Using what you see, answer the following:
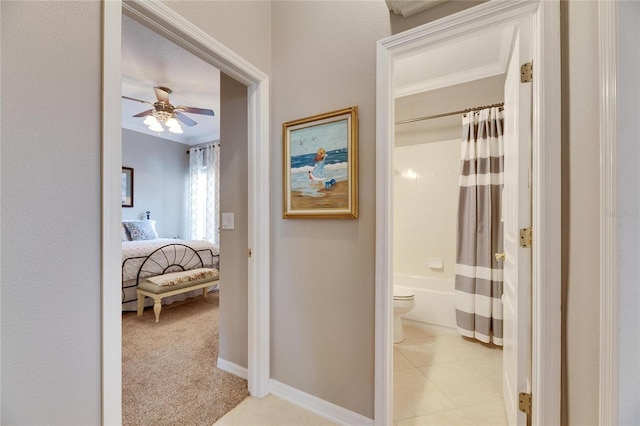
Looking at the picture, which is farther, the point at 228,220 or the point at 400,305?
the point at 400,305

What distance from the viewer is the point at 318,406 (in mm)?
1634

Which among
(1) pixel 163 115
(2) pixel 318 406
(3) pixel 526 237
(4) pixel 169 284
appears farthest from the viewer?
(1) pixel 163 115

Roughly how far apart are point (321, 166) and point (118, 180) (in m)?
0.99

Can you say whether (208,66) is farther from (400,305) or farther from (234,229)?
(400,305)

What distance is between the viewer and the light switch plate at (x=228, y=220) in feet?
6.54

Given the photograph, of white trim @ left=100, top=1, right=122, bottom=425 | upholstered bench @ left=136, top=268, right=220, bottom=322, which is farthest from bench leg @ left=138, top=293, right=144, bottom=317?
white trim @ left=100, top=1, right=122, bottom=425

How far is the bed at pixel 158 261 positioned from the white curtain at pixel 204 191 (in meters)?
1.63

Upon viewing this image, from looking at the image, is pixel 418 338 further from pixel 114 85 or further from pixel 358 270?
pixel 114 85

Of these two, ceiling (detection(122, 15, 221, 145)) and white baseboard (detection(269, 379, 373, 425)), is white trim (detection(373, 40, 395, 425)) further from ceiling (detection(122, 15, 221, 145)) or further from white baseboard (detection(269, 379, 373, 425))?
ceiling (detection(122, 15, 221, 145))

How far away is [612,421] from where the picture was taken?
0.75m

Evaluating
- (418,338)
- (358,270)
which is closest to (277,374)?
(358,270)

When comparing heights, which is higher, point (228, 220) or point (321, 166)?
point (321, 166)

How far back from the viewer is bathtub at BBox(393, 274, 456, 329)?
278 centimetres

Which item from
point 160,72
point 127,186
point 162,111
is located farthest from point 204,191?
point 160,72
